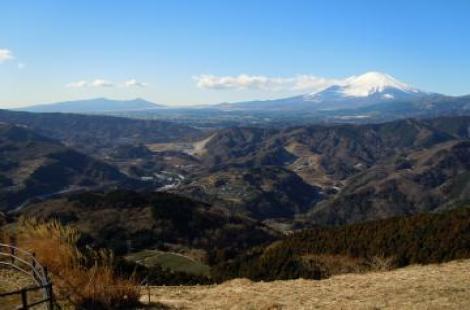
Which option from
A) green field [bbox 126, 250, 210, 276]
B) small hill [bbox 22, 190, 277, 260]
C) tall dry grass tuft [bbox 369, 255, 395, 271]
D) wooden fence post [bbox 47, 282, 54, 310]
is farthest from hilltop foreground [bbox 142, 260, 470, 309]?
small hill [bbox 22, 190, 277, 260]

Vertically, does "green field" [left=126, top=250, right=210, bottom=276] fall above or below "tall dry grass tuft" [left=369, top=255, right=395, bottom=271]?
below

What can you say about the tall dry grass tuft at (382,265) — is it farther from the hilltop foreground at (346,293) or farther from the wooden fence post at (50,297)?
the wooden fence post at (50,297)

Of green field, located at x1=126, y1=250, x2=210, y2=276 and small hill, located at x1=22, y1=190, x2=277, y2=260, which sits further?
small hill, located at x1=22, y1=190, x2=277, y2=260

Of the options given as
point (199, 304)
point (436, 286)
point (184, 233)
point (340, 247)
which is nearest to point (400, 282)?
point (436, 286)

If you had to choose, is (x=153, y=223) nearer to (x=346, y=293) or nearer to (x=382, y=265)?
(x=382, y=265)

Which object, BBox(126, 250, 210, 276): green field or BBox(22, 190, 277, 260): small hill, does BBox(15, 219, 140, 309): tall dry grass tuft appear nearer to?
BBox(126, 250, 210, 276): green field
